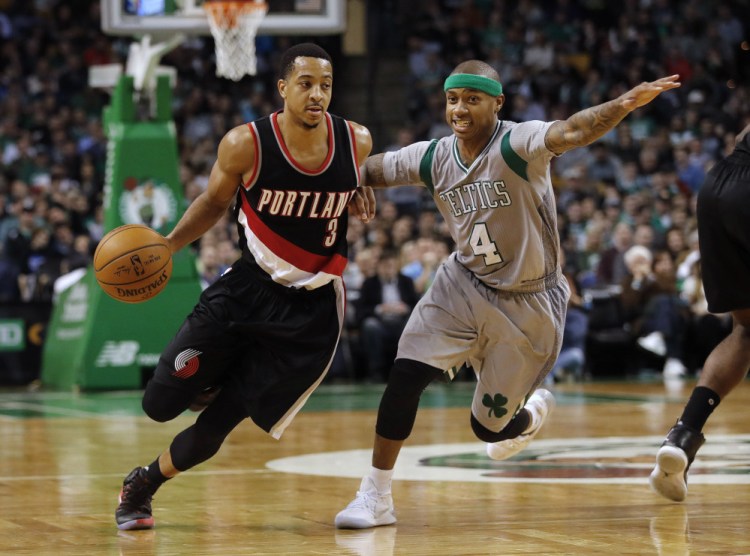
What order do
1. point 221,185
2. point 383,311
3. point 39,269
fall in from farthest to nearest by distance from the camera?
point 39,269
point 383,311
point 221,185

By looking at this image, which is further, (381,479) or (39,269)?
(39,269)

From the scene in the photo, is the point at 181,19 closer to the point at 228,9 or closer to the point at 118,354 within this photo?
the point at 228,9

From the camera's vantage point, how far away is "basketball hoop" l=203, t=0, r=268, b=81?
1342 cm

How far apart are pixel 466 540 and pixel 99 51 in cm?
1811

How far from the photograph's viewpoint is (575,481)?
6.95 m

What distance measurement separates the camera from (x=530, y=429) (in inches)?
256


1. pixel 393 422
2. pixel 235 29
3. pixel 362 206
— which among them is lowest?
pixel 393 422

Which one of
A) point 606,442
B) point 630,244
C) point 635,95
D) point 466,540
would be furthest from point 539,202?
point 630,244

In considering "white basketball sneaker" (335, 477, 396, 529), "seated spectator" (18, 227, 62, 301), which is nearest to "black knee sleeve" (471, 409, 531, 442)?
"white basketball sneaker" (335, 477, 396, 529)

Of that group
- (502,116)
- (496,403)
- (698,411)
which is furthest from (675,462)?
(502,116)

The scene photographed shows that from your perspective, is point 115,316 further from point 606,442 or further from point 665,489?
point 665,489

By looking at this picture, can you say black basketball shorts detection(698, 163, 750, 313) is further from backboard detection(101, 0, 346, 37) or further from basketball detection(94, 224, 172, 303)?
backboard detection(101, 0, 346, 37)

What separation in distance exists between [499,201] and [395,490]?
166 centimetres

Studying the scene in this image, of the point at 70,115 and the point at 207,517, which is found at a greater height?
the point at 70,115
